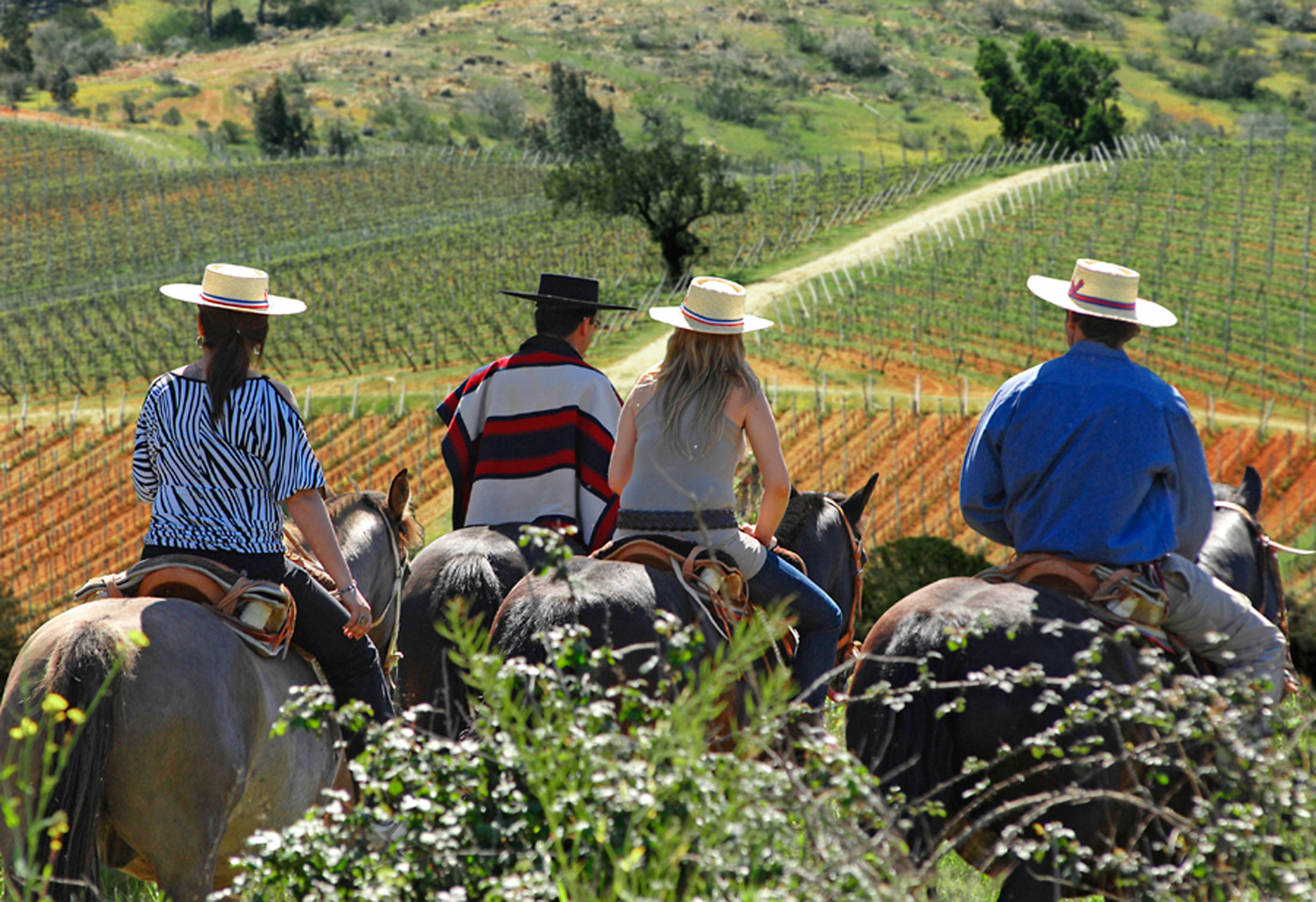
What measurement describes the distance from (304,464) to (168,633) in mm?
750

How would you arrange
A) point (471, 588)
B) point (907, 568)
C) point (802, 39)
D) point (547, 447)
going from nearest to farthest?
point (471, 588) < point (547, 447) < point (907, 568) < point (802, 39)

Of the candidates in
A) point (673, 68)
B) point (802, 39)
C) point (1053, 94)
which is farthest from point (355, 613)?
point (802, 39)

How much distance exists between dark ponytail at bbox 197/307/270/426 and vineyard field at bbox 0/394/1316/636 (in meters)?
14.2

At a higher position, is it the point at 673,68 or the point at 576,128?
the point at 673,68

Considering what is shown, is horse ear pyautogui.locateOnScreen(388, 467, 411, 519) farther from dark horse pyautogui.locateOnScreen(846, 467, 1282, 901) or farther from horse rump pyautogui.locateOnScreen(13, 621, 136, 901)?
dark horse pyautogui.locateOnScreen(846, 467, 1282, 901)

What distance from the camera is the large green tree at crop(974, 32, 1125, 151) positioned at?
66062 millimetres

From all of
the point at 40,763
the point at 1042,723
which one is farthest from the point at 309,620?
the point at 1042,723

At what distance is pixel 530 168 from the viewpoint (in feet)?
196

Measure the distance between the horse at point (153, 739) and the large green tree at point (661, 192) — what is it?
3429 cm

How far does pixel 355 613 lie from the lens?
4.43 meters

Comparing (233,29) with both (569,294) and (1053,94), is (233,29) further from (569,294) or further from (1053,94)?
(569,294)

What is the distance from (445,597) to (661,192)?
3624 cm

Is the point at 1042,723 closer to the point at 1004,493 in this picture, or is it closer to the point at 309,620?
the point at 1004,493

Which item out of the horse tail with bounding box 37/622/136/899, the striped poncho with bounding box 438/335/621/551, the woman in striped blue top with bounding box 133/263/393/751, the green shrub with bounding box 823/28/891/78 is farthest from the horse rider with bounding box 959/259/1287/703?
the green shrub with bounding box 823/28/891/78
